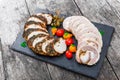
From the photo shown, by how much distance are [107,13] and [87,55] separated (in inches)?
24.2

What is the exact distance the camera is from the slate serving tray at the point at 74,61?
1.63m

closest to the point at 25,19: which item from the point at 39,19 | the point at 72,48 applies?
the point at 39,19

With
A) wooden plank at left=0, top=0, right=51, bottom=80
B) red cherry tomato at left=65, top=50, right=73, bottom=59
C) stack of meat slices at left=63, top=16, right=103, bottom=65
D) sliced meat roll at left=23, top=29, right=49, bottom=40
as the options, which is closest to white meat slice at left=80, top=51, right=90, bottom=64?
stack of meat slices at left=63, top=16, right=103, bottom=65

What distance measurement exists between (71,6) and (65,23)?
0.34 meters

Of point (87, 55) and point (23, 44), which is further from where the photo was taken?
point (23, 44)

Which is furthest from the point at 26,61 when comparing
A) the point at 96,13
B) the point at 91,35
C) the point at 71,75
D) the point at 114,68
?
the point at 96,13

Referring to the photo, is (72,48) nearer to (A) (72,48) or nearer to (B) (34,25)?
(A) (72,48)

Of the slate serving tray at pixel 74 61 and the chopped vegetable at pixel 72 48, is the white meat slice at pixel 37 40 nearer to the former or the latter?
the slate serving tray at pixel 74 61

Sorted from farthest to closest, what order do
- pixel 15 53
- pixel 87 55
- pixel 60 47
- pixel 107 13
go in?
pixel 107 13 → pixel 15 53 → pixel 60 47 → pixel 87 55

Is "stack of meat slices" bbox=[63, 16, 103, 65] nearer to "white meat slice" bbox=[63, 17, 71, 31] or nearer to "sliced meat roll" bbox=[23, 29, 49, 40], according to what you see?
"white meat slice" bbox=[63, 17, 71, 31]

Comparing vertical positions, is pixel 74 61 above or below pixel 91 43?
below

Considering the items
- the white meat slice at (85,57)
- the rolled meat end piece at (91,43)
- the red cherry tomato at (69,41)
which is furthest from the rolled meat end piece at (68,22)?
the white meat slice at (85,57)

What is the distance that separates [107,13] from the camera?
2088 mm

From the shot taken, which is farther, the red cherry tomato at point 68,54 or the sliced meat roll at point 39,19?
the sliced meat roll at point 39,19
